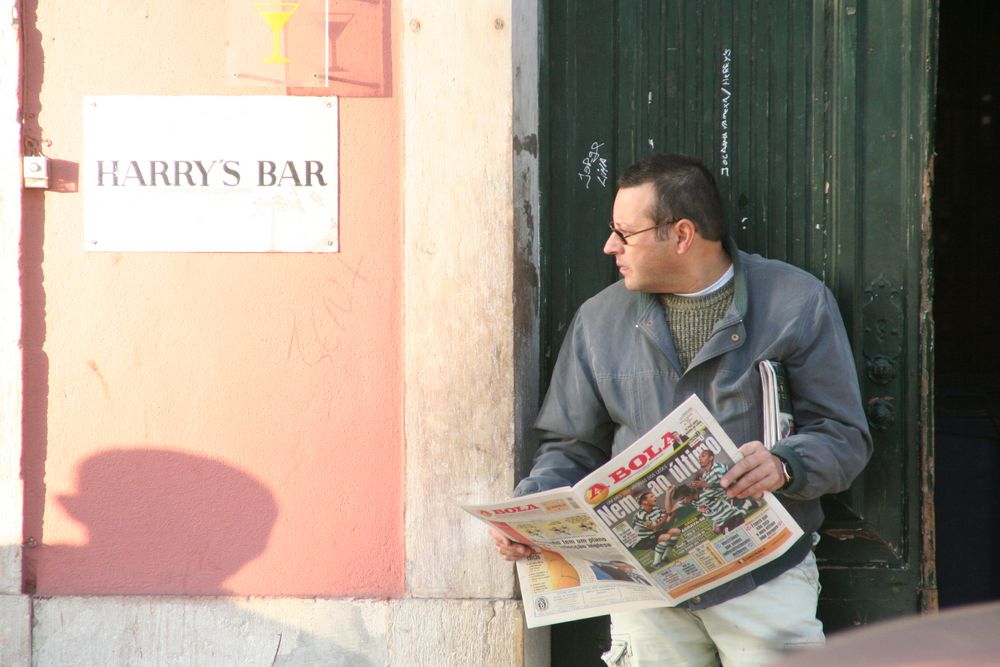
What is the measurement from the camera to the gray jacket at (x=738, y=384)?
3.11 metres

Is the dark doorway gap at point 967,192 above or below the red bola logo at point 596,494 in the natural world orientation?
above

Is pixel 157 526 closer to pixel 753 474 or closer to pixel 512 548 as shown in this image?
pixel 512 548

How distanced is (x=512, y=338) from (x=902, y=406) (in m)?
1.22

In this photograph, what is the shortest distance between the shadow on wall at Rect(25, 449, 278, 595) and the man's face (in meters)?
1.33

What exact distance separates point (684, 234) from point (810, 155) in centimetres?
73

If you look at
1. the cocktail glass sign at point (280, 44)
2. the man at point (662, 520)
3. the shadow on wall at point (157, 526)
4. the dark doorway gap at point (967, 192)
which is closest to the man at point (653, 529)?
the man at point (662, 520)

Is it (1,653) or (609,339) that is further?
(1,653)

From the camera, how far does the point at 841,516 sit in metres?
3.69

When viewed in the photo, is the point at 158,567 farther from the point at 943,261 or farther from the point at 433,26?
the point at 943,261

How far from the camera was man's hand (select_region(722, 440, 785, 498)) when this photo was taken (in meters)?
2.87

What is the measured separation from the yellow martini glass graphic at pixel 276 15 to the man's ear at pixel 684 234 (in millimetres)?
1345

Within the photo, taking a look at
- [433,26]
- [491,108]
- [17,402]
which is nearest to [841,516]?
[491,108]

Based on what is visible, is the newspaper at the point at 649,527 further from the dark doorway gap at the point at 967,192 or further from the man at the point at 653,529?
the dark doorway gap at the point at 967,192

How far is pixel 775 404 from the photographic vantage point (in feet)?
10.0
